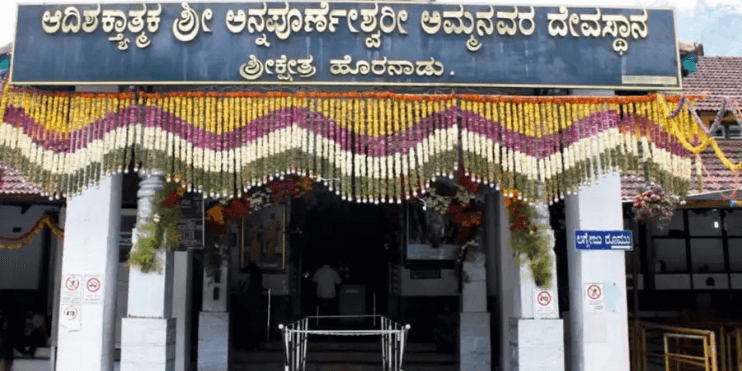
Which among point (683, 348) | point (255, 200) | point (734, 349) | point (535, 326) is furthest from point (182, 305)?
point (734, 349)

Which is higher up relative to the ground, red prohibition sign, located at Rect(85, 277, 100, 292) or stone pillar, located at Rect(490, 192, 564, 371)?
red prohibition sign, located at Rect(85, 277, 100, 292)

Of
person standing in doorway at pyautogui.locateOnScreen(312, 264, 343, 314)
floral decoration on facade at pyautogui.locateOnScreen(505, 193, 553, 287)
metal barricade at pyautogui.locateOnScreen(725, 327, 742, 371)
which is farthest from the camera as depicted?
person standing in doorway at pyautogui.locateOnScreen(312, 264, 343, 314)

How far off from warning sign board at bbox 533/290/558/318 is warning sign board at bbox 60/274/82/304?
573cm

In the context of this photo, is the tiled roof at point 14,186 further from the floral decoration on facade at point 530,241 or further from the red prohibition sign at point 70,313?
the floral decoration on facade at point 530,241

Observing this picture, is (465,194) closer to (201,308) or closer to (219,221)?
(219,221)

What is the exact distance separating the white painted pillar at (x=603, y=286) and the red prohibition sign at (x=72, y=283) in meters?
6.28

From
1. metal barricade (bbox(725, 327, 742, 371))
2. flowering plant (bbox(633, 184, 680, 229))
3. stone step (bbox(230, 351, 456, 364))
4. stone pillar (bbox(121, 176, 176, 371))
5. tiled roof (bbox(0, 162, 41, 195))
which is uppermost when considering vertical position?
tiled roof (bbox(0, 162, 41, 195))

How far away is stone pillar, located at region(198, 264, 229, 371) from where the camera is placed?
1087 centimetres

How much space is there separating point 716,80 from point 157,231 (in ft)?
38.3

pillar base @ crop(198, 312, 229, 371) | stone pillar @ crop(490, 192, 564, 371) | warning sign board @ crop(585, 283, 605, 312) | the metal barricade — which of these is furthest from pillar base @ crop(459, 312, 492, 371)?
pillar base @ crop(198, 312, 229, 371)

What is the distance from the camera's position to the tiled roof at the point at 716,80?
12.8 m

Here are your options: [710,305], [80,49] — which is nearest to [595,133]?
[80,49]

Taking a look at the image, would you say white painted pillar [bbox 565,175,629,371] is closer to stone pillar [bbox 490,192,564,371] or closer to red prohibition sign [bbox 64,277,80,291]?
stone pillar [bbox 490,192,564,371]

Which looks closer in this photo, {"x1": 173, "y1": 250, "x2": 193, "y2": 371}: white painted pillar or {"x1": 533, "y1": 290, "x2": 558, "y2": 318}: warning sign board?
{"x1": 533, "y1": 290, "x2": 558, "y2": 318}: warning sign board
